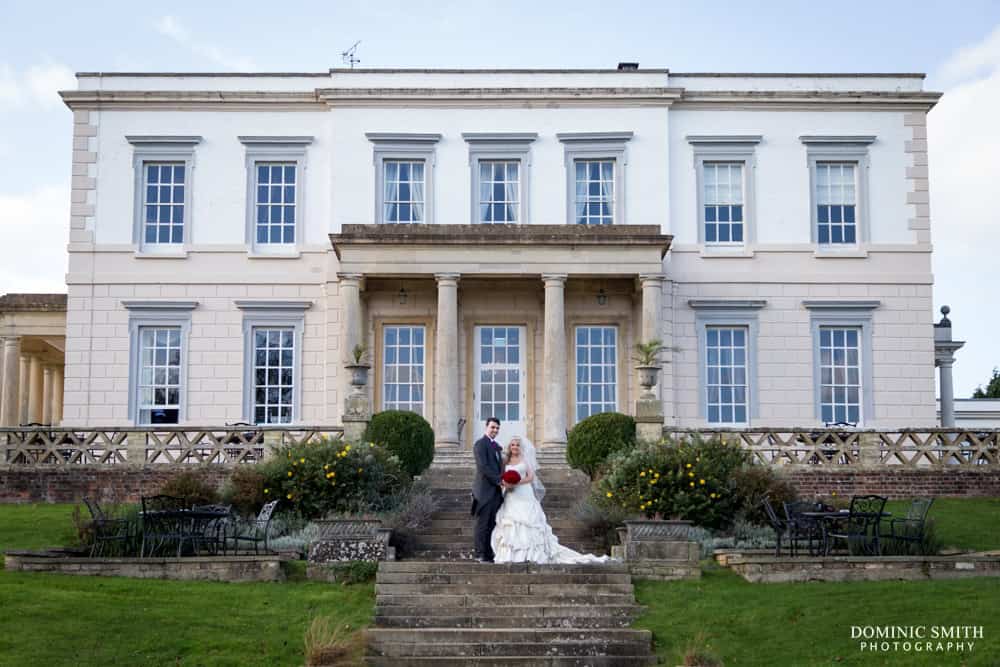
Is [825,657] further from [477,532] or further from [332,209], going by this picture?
[332,209]

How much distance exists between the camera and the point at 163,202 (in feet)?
99.5

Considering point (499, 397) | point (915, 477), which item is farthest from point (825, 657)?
point (499, 397)

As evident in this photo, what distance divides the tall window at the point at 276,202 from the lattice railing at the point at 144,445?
6.67 m

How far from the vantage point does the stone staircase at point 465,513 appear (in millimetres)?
19266

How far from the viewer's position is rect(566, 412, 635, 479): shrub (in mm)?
23766

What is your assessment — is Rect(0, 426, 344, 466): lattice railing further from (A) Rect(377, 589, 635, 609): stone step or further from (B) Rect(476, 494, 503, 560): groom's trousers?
(A) Rect(377, 589, 635, 609): stone step

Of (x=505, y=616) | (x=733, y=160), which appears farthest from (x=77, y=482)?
(x=733, y=160)

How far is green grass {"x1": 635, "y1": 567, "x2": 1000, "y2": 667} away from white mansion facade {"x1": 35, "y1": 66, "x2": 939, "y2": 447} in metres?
13.4

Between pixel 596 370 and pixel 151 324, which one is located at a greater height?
pixel 151 324

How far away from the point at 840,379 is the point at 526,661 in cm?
1800

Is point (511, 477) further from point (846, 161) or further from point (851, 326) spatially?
point (846, 161)

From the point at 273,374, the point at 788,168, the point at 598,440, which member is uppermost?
the point at 788,168

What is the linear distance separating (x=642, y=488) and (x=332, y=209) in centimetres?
1253

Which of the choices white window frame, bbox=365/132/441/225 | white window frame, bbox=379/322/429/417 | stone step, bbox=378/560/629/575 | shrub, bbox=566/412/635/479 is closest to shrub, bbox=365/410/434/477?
shrub, bbox=566/412/635/479
